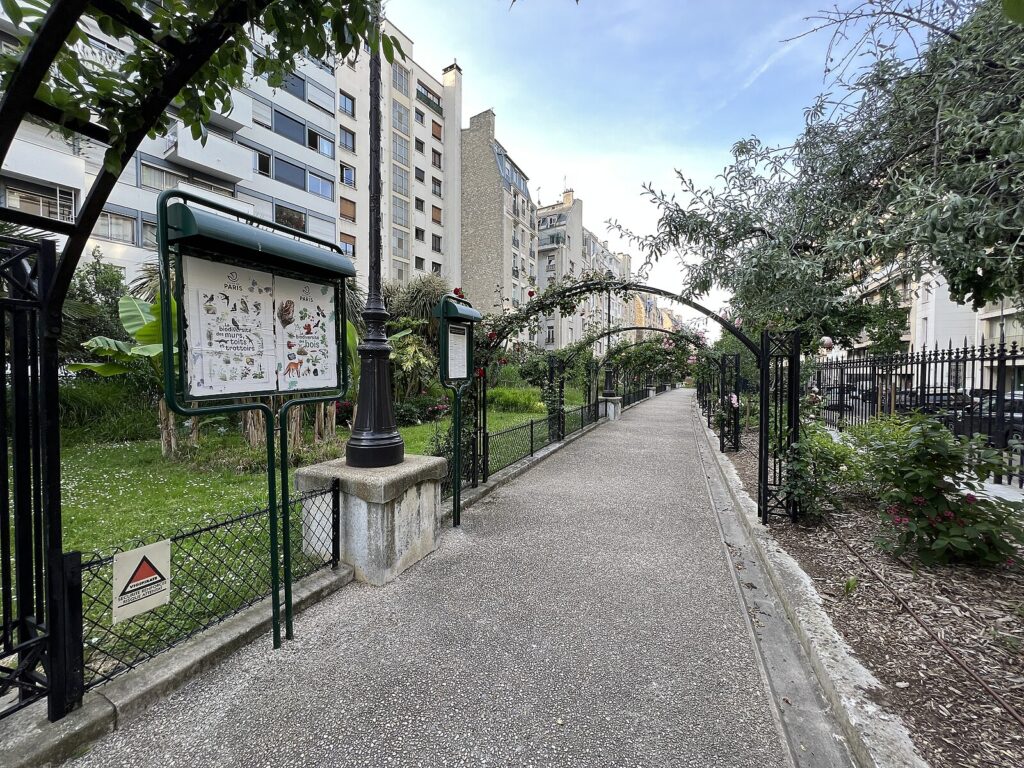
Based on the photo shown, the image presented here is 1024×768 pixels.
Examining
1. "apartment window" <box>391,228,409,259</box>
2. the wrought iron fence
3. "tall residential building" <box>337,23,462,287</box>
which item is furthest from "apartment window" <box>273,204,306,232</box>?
the wrought iron fence

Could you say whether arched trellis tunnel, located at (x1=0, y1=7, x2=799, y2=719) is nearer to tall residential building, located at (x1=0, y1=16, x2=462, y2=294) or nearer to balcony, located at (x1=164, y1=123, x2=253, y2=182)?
tall residential building, located at (x1=0, y1=16, x2=462, y2=294)

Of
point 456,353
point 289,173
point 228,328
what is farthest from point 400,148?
point 228,328

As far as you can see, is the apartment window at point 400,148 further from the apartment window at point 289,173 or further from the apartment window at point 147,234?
the apartment window at point 147,234

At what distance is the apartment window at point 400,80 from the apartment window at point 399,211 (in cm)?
756

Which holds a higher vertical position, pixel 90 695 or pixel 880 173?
pixel 880 173

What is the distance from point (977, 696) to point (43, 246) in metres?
5.04

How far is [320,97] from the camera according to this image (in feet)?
78.8

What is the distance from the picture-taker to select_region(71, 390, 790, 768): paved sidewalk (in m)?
2.18

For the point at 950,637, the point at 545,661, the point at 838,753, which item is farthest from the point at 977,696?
the point at 545,661

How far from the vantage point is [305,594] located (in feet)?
11.4

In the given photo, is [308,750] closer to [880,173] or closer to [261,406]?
[261,406]

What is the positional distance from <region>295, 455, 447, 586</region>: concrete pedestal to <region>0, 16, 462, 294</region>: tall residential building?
19.7ft

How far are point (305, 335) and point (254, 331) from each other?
398 millimetres

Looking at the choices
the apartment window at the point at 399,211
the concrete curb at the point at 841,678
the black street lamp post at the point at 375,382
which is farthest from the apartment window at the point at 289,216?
the concrete curb at the point at 841,678
